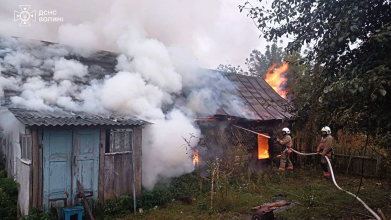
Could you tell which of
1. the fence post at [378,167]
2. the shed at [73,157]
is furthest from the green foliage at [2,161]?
the fence post at [378,167]

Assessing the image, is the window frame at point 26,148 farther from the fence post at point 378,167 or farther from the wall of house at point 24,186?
the fence post at point 378,167

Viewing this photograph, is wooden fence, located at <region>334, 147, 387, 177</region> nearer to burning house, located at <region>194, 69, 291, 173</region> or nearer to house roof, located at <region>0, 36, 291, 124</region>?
burning house, located at <region>194, 69, 291, 173</region>

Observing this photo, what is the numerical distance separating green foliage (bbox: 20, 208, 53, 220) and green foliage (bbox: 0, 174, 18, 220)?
4.02 ft

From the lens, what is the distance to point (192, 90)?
1202 cm

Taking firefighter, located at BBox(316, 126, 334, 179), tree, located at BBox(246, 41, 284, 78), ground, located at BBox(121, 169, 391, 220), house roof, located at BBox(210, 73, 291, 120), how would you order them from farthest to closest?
tree, located at BBox(246, 41, 284, 78)
house roof, located at BBox(210, 73, 291, 120)
firefighter, located at BBox(316, 126, 334, 179)
ground, located at BBox(121, 169, 391, 220)

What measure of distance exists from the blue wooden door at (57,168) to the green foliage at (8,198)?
1.41 m

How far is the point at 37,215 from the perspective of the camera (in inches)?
249

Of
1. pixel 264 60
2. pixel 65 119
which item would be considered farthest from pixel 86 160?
pixel 264 60

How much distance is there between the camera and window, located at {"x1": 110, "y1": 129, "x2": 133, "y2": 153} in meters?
7.71

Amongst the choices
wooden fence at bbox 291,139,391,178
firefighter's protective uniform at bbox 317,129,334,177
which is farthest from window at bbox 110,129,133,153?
wooden fence at bbox 291,139,391,178

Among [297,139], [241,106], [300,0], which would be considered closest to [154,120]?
[241,106]

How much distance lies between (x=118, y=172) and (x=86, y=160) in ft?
3.26

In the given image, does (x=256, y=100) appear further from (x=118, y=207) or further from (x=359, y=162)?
(x=118, y=207)

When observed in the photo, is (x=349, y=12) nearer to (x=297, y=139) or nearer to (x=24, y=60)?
(x=24, y=60)
